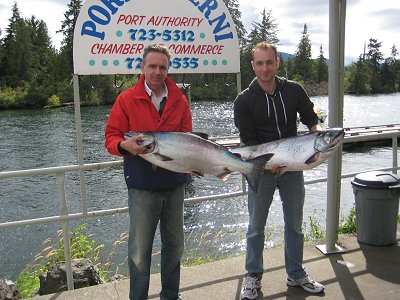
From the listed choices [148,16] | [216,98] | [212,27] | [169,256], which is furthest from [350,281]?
[216,98]

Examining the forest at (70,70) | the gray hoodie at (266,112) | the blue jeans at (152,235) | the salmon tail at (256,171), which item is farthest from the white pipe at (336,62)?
the forest at (70,70)

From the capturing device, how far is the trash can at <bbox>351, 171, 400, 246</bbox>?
4555 millimetres

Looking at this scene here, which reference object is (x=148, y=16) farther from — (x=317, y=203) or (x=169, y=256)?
(x=317, y=203)

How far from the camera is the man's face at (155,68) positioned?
2.96 meters

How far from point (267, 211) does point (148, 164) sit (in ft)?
3.71

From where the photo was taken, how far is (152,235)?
10.4ft

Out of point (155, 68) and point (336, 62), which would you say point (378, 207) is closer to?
point (336, 62)

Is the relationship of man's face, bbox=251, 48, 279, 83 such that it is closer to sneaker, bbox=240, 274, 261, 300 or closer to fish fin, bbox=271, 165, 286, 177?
fish fin, bbox=271, 165, 286, 177

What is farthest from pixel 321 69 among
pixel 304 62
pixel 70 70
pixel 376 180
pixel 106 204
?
pixel 376 180

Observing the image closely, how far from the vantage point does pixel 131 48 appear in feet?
14.0

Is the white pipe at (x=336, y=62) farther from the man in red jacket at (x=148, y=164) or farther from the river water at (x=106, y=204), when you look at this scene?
the river water at (x=106, y=204)

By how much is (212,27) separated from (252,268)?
2.51m

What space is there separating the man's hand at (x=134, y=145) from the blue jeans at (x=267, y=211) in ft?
3.74

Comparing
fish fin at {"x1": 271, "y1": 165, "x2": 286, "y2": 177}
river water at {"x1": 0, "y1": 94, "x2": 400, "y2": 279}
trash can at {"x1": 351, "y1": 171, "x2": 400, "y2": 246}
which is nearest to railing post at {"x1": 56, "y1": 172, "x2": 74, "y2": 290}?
fish fin at {"x1": 271, "y1": 165, "x2": 286, "y2": 177}
